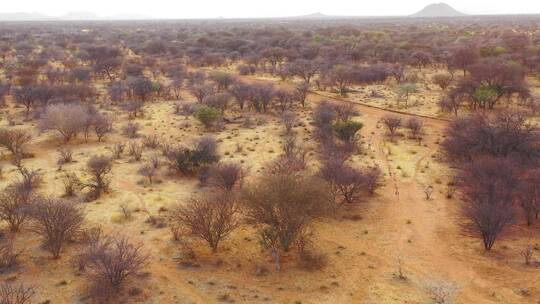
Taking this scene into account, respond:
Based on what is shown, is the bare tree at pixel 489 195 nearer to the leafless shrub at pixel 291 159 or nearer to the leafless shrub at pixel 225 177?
the leafless shrub at pixel 291 159

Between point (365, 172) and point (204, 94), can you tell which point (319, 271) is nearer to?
point (365, 172)

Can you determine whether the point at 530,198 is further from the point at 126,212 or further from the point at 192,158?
the point at 126,212

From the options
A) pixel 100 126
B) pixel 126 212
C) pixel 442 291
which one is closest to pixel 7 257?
pixel 126 212

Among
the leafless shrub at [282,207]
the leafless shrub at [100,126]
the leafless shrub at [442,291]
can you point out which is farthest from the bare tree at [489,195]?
the leafless shrub at [100,126]

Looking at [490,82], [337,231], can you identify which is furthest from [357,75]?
[337,231]

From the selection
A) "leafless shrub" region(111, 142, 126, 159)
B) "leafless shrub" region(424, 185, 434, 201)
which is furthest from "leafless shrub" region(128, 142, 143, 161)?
"leafless shrub" region(424, 185, 434, 201)
